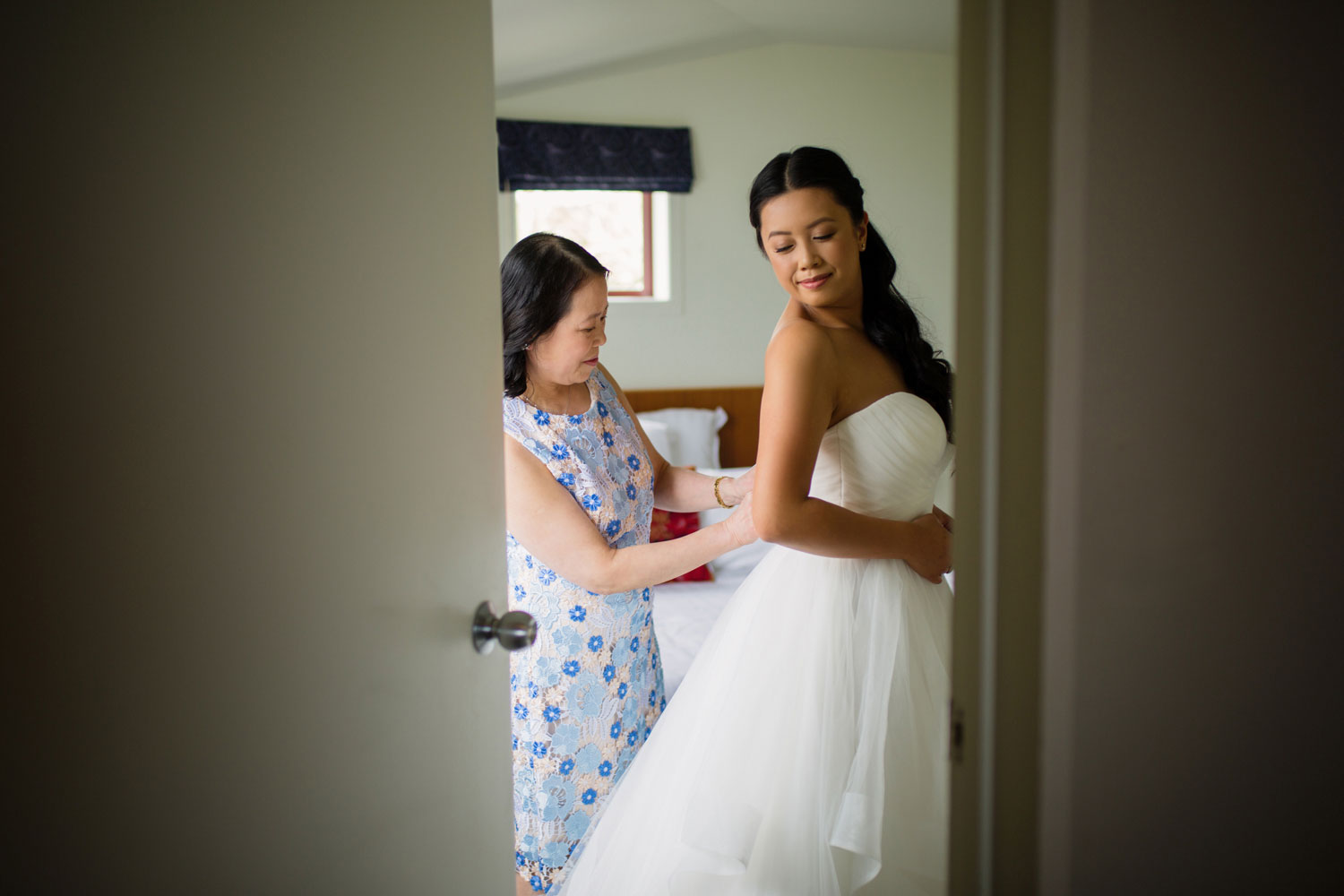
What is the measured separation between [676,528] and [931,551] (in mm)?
1905

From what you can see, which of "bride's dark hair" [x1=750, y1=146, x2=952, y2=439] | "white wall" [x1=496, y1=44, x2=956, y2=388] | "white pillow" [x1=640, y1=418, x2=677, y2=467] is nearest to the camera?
"bride's dark hair" [x1=750, y1=146, x2=952, y2=439]

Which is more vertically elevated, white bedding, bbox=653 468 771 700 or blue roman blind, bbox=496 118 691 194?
blue roman blind, bbox=496 118 691 194

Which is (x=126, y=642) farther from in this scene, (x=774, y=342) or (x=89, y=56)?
(x=774, y=342)

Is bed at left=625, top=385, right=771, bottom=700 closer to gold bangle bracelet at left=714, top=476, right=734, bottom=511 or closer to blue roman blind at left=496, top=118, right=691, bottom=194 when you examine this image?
blue roman blind at left=496, top=118, right=691, bottom=194

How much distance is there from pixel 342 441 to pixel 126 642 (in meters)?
0.25

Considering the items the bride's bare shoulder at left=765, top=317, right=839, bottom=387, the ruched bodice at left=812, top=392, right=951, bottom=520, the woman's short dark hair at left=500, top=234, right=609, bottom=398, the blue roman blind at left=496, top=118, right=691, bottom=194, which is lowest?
the ruched bodice at left=812, top=392, right=951, bottom=520

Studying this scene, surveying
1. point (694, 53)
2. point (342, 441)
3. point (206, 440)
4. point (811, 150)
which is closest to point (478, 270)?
point (342, 441)

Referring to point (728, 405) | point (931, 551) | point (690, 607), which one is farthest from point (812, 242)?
point (728, 405)

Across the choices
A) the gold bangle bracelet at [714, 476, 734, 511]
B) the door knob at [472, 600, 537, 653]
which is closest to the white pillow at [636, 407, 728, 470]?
the gold bangle bracelet at [714, 476, 734, 511]

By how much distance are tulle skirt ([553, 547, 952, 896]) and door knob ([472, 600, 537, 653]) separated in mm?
463

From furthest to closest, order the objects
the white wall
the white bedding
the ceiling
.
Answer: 1. the white wall
2. the ceiling
3. the white bedding

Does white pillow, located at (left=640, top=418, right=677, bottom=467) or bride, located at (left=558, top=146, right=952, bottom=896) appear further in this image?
white pillow, located at (left=640, top=418, right=677, bottom=467)

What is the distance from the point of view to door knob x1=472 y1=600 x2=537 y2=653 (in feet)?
3.19

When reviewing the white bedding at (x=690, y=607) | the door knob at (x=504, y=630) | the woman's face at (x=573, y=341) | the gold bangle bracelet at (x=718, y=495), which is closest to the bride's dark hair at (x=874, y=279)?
the woman's face at (x=573, y=341)
